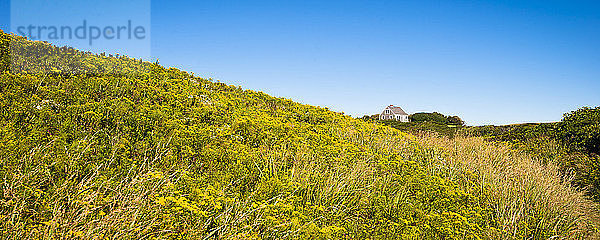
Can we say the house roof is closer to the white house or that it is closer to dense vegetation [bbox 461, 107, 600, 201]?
the white house

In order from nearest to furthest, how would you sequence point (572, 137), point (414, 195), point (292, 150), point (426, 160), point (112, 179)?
point (112, 179) → point (414, 195) → point (292, 150) → point (426, 160) → point (572, 137)

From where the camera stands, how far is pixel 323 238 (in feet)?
10.3

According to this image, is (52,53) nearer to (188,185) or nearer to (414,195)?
(188,185)

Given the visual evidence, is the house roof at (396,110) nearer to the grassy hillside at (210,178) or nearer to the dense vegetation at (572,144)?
the dense vegetation at (572,144)

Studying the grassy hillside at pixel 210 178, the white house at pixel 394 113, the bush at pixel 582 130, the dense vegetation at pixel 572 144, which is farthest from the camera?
the white house at pixel 394 113

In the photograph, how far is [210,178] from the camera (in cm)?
409

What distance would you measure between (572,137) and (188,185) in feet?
36.7

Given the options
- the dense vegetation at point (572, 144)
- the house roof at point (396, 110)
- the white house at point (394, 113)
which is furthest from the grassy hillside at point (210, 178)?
the house roof at point (396, 110)

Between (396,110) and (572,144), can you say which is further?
(396,110)

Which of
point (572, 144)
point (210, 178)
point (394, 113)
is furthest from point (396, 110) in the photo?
point (210, 178)

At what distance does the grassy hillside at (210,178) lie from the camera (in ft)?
9.75

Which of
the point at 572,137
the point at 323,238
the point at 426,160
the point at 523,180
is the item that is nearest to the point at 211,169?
the point at 323,238

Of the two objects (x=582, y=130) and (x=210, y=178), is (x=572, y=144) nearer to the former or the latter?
(x=582, y=130)

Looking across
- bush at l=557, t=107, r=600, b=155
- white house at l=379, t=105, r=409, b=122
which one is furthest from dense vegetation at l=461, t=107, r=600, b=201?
white house at l=379, t=105, r=409, b=122
